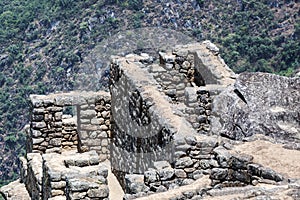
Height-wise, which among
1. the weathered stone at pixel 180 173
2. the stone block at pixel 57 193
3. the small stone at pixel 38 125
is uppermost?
the small stone at pixel 38 125

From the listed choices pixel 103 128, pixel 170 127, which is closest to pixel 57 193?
pixel 170 127

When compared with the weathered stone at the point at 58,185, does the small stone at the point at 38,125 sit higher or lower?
higher

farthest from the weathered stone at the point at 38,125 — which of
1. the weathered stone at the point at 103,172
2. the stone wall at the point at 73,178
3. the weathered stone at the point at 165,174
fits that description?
the weathered stone at the point at 165,174

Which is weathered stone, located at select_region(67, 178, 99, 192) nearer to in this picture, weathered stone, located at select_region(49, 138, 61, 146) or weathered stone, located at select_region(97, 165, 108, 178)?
weathered stone, located at select_region(97, 165, 108, 178)

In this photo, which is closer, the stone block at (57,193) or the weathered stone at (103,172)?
the weathered stone at (103,172)

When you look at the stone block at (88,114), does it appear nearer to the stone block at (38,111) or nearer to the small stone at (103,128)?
the small stone at (103,128)

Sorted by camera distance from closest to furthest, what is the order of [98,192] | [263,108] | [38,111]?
1. [98,192]
2. [263,108]
3. [38,111]

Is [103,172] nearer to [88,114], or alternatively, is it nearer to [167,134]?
[167,134]

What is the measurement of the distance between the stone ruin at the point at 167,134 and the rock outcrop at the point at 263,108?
17 mm

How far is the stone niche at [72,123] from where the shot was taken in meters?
18.9

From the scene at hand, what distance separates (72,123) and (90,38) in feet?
219

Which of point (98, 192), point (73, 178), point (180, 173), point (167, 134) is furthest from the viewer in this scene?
point (167, 134)

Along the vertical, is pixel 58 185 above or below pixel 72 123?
below

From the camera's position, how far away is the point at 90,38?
3366 inches
